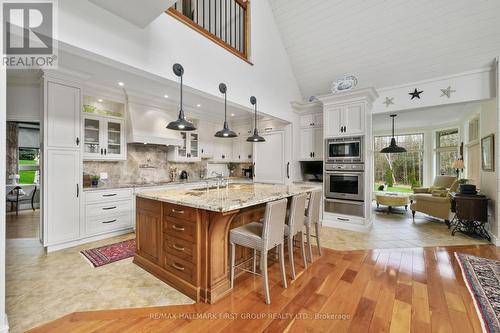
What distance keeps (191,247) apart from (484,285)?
306 cm

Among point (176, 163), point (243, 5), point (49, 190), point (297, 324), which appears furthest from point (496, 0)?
point (49, 190)

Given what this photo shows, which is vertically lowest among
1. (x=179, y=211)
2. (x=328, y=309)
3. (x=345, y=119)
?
(x=328, y=309)

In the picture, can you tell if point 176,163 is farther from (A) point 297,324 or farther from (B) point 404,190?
(B) point 404,190

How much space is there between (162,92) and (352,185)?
3994mm

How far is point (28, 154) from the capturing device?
6.04m

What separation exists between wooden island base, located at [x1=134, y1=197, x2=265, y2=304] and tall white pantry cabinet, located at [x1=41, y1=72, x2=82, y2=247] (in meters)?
1.61

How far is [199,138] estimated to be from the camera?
5449 millimetres

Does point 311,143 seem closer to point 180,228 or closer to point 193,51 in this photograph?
point 193,51

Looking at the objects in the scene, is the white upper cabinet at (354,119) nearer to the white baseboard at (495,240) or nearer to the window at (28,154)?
the white baseboard at (495,240)

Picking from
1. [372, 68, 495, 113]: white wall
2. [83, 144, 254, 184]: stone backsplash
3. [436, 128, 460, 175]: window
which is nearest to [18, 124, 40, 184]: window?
[83, 144, 254, 184]: stone backsplash

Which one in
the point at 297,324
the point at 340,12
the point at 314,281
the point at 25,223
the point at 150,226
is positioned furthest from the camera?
the point at 25,223

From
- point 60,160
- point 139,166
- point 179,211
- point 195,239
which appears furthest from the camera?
point 139,166

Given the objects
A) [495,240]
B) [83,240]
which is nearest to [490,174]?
[495,240]

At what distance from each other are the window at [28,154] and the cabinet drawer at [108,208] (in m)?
4.20
